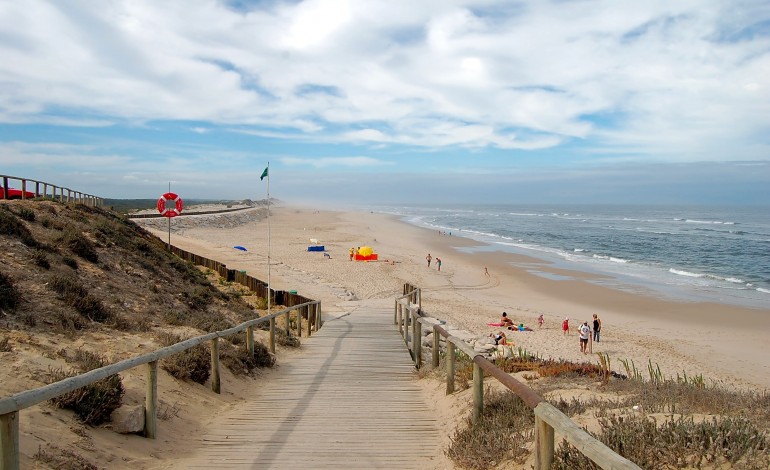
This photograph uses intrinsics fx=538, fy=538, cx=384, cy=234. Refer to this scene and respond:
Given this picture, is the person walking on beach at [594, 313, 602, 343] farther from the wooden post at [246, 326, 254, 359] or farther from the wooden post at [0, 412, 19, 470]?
the wooden post at [0, 412, 19, 470]

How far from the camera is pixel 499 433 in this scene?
4.47m

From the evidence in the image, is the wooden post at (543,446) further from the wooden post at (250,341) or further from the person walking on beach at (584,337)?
the person walking on beach at (584,337)

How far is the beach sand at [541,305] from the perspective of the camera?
17.6m

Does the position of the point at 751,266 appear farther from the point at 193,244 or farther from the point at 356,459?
the point at 356,459

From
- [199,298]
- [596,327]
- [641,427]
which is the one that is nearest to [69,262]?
[199,298]

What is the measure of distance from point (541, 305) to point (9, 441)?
81.5ft

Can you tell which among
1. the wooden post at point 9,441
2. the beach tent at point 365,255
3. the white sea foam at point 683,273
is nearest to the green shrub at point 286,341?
the wooden post at point 9,441

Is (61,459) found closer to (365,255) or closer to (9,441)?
(9,441)

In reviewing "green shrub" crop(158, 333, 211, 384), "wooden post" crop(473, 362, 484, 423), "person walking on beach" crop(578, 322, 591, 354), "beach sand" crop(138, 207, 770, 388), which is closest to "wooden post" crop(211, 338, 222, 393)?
"green shrub" crop(158, 333, 211, 384)

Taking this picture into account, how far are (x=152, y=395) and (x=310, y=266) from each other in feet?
96.8

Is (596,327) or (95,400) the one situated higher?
(95,400)

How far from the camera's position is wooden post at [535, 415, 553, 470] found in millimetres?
3424

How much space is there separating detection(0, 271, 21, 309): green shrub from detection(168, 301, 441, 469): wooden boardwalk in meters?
3.45

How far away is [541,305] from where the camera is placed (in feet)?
84.9
